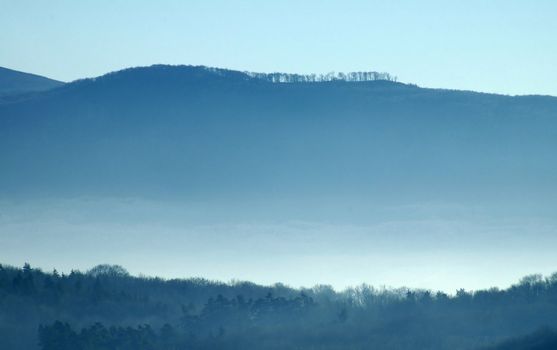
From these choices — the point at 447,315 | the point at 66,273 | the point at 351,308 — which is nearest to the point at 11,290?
the point at 66,273

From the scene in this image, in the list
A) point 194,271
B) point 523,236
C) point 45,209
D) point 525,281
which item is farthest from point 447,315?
point 45,209

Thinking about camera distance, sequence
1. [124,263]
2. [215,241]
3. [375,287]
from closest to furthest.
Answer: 1. [375,287]
2. [124,263]
3. [215,241]

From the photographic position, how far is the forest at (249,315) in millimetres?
76875

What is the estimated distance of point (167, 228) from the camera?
187750 mm

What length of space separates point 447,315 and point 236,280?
104 feet

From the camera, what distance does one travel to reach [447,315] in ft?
272

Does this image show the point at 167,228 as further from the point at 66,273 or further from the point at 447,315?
the point at 447,315

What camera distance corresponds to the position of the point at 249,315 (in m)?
89.4

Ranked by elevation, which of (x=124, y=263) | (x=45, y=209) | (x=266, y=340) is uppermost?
(x=45, y=209)

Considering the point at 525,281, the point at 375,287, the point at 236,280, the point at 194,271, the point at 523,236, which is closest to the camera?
the point at 525,281

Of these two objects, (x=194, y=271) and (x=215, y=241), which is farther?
(x=215, y=241)

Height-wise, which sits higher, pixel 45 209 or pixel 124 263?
pixel 45 209

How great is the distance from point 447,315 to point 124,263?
52847 mm

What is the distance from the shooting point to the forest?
7688 centimetres
